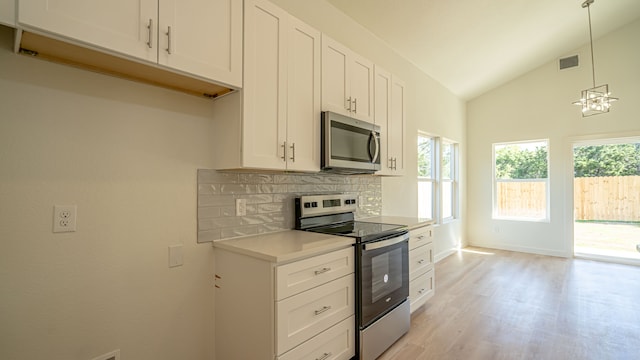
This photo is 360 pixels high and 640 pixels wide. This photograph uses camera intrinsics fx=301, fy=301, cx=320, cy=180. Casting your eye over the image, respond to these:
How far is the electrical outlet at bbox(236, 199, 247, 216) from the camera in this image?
79.9 inches

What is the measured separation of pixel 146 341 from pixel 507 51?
5481 millimetres

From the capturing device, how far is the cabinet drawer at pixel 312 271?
155 cm

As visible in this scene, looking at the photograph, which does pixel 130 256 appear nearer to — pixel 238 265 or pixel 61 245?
pixel 61 245

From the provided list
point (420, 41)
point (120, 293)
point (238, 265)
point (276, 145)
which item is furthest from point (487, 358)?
point (420, 41)

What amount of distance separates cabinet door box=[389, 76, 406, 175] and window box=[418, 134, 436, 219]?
1514 mm

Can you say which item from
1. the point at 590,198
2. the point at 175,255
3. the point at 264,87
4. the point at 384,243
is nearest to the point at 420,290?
the point at 384,243

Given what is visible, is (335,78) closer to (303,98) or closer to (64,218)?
(303,98)

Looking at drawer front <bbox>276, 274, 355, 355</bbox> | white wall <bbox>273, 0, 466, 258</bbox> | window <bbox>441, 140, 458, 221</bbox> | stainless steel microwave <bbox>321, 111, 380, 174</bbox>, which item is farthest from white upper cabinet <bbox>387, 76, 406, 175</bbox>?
window <bbox>441, 140, 458, 221</bbox>

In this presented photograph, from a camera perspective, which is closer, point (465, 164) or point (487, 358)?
point (487, 358)

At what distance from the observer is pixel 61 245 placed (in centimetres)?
136

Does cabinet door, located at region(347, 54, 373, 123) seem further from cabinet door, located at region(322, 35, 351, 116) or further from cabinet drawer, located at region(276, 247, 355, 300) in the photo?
cabinet drawer, located at region(276, 247, 355, 300)

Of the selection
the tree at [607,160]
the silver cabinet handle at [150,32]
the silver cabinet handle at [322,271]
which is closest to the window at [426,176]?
the tree at [607,160]

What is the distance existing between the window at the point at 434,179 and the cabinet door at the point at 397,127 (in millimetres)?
1514

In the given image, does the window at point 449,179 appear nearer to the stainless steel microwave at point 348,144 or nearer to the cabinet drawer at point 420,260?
the cabinet drawer at point 420,260
